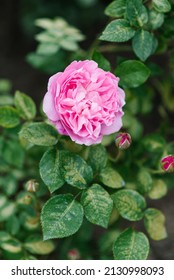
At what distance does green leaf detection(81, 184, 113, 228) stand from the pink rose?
127mm

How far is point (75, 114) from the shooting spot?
3.92ft

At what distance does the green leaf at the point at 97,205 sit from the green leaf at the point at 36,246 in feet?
1.05

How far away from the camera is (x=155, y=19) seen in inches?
54.1

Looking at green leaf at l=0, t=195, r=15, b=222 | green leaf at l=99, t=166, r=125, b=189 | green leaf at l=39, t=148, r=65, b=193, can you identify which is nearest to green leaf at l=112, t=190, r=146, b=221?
green leaf at l=99, t=166, r=125, b=189

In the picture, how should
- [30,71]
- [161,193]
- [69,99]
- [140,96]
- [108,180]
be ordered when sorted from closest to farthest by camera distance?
[69,99] < [108,180] < [161,193] < [140,96] < [30,71]

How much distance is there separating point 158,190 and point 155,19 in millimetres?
474

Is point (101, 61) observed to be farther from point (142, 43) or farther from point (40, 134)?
point (40, 134)

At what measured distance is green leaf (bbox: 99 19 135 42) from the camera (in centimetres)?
128

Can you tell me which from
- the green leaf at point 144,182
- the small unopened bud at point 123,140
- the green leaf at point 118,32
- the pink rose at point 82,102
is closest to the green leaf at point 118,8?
the green leaf at point 118,32

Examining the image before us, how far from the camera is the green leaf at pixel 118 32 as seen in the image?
A: 4.19ft
